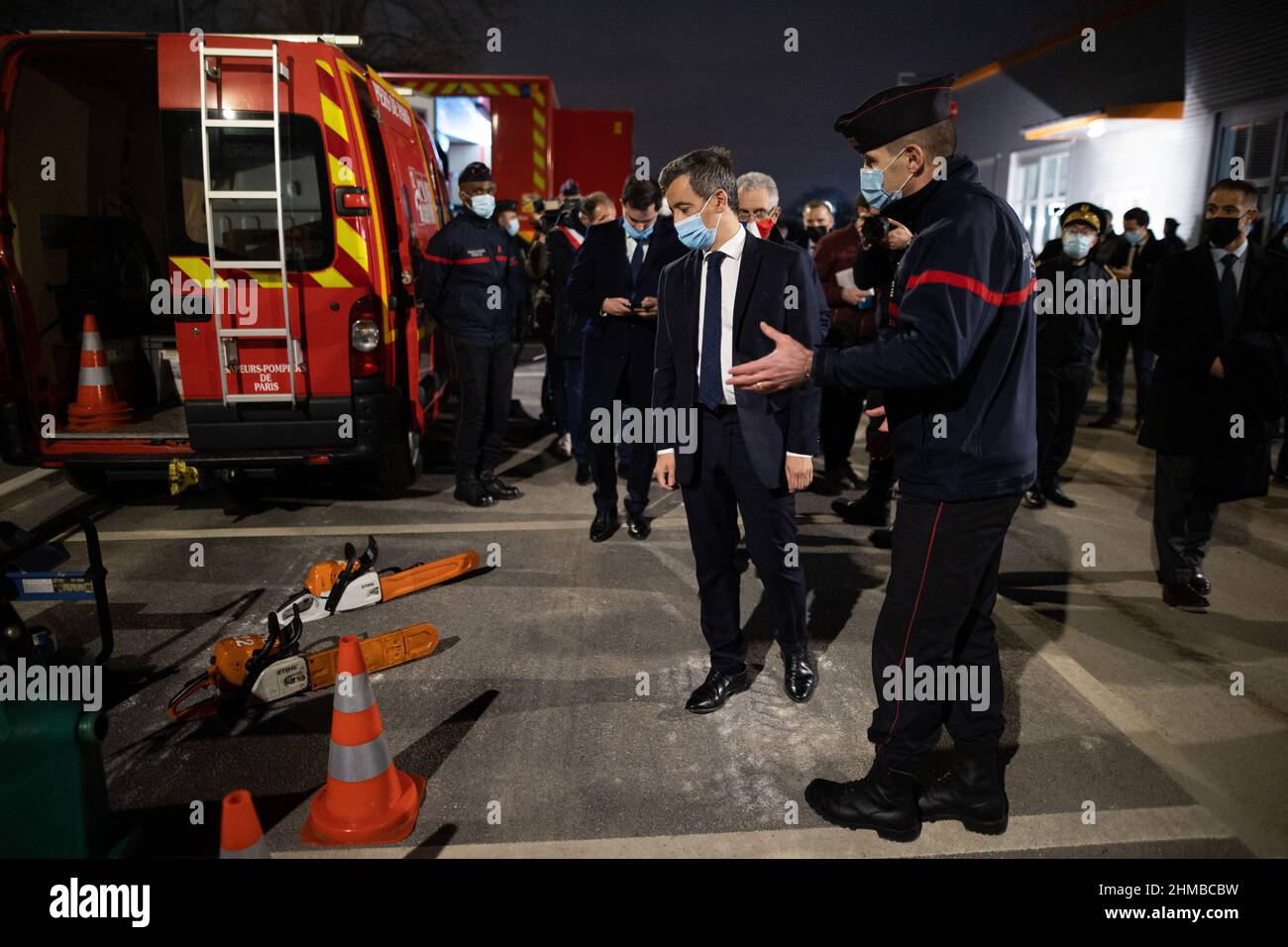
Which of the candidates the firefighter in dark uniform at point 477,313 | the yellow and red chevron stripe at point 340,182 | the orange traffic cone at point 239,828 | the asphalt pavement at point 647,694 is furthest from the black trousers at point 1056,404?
the orange traffic cone at point 239,828

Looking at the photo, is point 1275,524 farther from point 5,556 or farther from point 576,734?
point 5,556

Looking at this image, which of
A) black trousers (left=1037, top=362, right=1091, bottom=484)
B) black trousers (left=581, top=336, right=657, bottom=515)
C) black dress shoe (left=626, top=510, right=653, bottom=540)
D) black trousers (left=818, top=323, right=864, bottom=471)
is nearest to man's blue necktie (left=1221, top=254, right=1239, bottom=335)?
black trousers (left=1037, top=362, right=1091, bottom=484)

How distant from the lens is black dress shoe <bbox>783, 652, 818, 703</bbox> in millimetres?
3545

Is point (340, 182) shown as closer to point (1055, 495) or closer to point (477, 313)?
point (477, 313)

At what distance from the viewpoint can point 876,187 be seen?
2621 mm

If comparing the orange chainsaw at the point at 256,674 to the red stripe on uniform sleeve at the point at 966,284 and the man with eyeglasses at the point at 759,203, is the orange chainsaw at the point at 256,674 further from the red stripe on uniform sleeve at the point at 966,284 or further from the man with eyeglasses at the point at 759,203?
the man with eyeglasses at the point at 759,203

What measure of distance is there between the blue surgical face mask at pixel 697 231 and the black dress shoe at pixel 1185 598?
3.31m

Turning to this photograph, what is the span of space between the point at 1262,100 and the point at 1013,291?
14800mm

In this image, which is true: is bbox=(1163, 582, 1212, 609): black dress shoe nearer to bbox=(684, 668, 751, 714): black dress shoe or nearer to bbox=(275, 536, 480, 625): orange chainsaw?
bbox=(684, 668, 751, 714): black dress shoe

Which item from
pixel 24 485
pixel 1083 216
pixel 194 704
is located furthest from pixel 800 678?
pixel 24 485

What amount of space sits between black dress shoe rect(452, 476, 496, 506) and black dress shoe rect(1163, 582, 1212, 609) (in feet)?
14.2

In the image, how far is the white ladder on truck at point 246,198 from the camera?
4.66 m

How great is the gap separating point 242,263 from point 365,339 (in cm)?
79
